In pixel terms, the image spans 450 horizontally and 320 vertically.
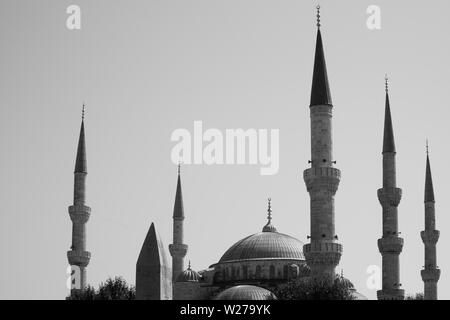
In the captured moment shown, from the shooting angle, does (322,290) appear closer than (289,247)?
Yes

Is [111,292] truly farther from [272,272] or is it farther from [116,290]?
[272,272]

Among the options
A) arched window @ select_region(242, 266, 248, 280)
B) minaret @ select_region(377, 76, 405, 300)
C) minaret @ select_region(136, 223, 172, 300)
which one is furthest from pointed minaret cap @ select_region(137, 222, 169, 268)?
arched window @ select_region(242, 266, 248, 280)

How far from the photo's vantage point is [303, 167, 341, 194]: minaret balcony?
52406 millimetres

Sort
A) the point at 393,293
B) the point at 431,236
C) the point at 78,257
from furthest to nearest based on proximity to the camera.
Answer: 1. the point at 431,236
2. the point at 78,257
3. the point at 393,293

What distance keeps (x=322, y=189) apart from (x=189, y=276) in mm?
30373

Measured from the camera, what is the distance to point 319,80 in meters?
55.0

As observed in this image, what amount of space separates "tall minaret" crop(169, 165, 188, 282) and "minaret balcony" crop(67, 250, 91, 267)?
14453 mm

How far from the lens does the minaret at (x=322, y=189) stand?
5216 cm

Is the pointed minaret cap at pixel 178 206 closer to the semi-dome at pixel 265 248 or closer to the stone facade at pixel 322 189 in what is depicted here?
the semi-dome at pixel 265 248

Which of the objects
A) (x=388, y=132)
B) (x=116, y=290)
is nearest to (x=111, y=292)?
(x=116, y=290)
